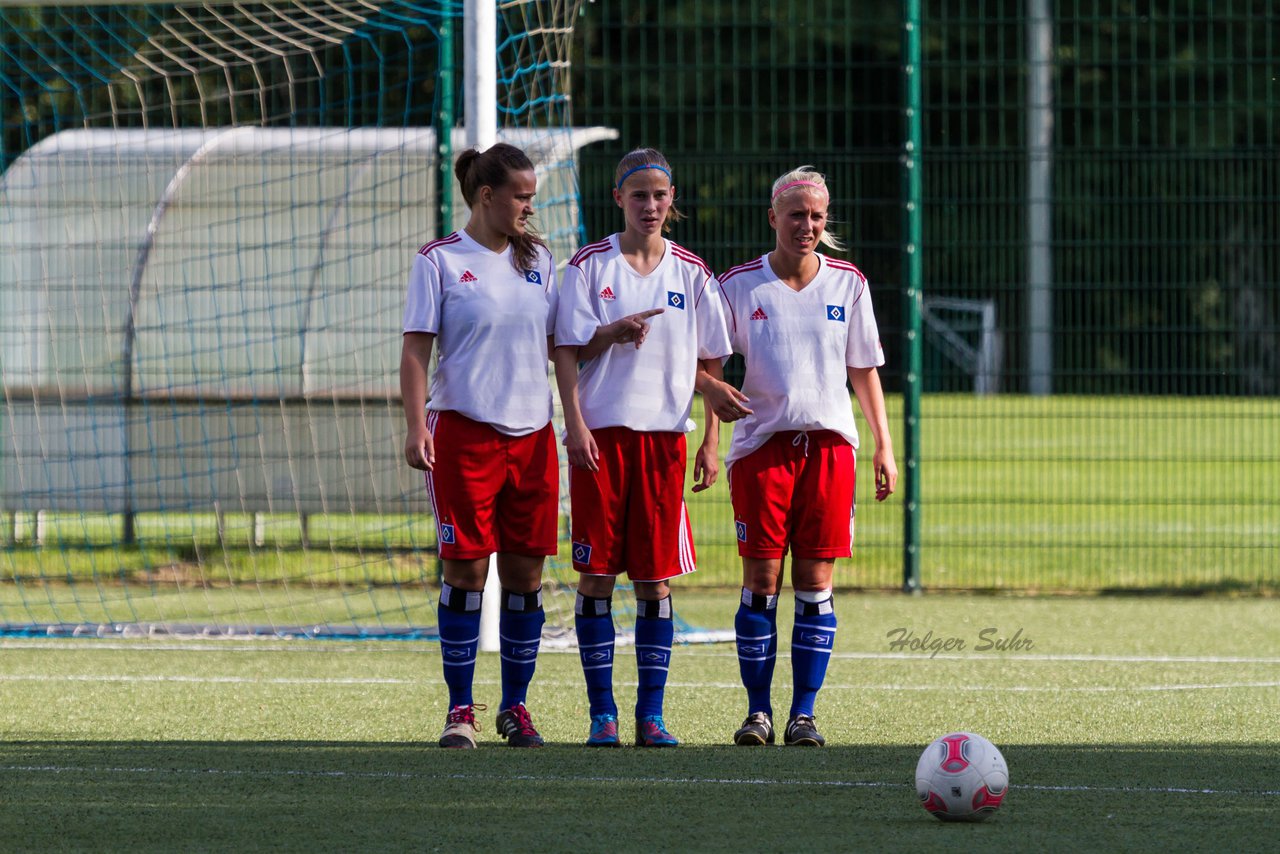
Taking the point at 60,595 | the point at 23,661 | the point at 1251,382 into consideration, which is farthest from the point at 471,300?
the point at 1251,382

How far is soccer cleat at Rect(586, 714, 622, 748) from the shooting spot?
5.43 m

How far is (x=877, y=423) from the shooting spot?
224 inches

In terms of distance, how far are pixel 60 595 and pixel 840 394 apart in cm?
604

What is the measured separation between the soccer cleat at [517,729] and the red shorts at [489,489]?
19.3 inches

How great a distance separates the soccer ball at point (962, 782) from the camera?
432 centimetres

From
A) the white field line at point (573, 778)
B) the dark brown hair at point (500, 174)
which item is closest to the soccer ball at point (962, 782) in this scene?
the white field line at point (573, 778)

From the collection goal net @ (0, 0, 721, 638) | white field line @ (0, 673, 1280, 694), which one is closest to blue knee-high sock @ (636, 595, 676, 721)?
white field line @ (0, 673, 1280, 694)

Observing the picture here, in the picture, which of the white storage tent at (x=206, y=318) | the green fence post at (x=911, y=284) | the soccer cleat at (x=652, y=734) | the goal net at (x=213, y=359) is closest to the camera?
the soccer cleat at (x=652, y=734)

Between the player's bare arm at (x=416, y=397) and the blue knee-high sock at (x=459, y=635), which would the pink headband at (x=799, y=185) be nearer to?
the player's bare arm at (x=416, y=397)

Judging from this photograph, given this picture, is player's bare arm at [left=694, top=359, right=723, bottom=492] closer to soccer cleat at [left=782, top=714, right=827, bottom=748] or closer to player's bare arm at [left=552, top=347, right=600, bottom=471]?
player's bare arm at [left=552, top=347, right=600, bottom=471]

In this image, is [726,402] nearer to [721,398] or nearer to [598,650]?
[721,398]

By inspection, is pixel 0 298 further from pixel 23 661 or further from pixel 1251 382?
pixel 1251 382

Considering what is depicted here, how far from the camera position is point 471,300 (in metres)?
5.34

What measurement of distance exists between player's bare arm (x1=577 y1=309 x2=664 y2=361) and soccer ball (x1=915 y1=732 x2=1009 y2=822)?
5.11ft
